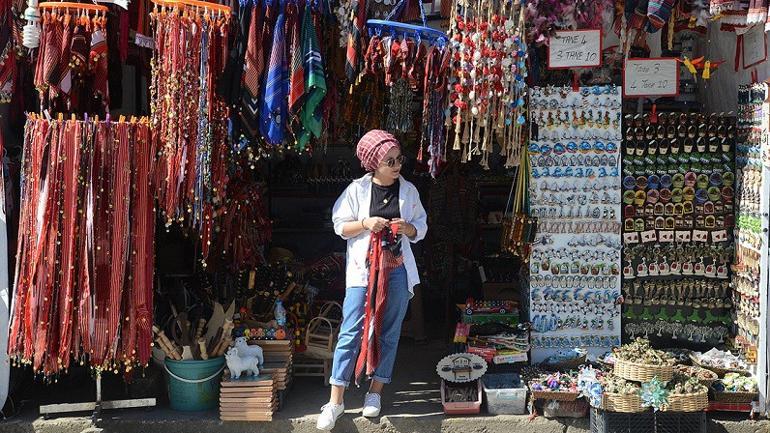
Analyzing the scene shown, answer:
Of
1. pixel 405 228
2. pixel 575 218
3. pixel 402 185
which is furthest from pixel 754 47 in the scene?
pixel 405 228

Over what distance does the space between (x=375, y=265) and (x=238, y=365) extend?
1083mm

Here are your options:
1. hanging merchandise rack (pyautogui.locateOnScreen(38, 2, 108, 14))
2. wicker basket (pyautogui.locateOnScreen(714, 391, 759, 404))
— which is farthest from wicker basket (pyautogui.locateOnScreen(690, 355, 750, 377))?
hanging merchandise rack (pyautogui.locateOnScreen(38, 2, 108, 14))

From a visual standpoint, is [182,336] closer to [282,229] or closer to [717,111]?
[282,229]

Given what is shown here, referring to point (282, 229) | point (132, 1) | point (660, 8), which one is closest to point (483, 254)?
point (282, 229)

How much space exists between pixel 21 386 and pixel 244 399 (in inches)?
64.6

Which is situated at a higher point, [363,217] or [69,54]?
[69,54]

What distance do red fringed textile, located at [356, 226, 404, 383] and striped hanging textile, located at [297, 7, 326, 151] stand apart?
798 mm

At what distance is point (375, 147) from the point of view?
5.44 meters

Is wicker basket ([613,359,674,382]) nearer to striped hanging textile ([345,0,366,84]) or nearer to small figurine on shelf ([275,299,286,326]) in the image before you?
small figurine on shelf ([275,299,286,326])

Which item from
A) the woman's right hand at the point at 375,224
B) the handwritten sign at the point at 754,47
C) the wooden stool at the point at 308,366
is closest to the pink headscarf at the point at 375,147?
the woman's right hand at the point at 375,224

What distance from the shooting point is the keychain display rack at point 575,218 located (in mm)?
6082

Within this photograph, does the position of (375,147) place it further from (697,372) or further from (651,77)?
(697,372)

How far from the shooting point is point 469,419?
222 inches

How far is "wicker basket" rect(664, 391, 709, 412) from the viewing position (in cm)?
541
